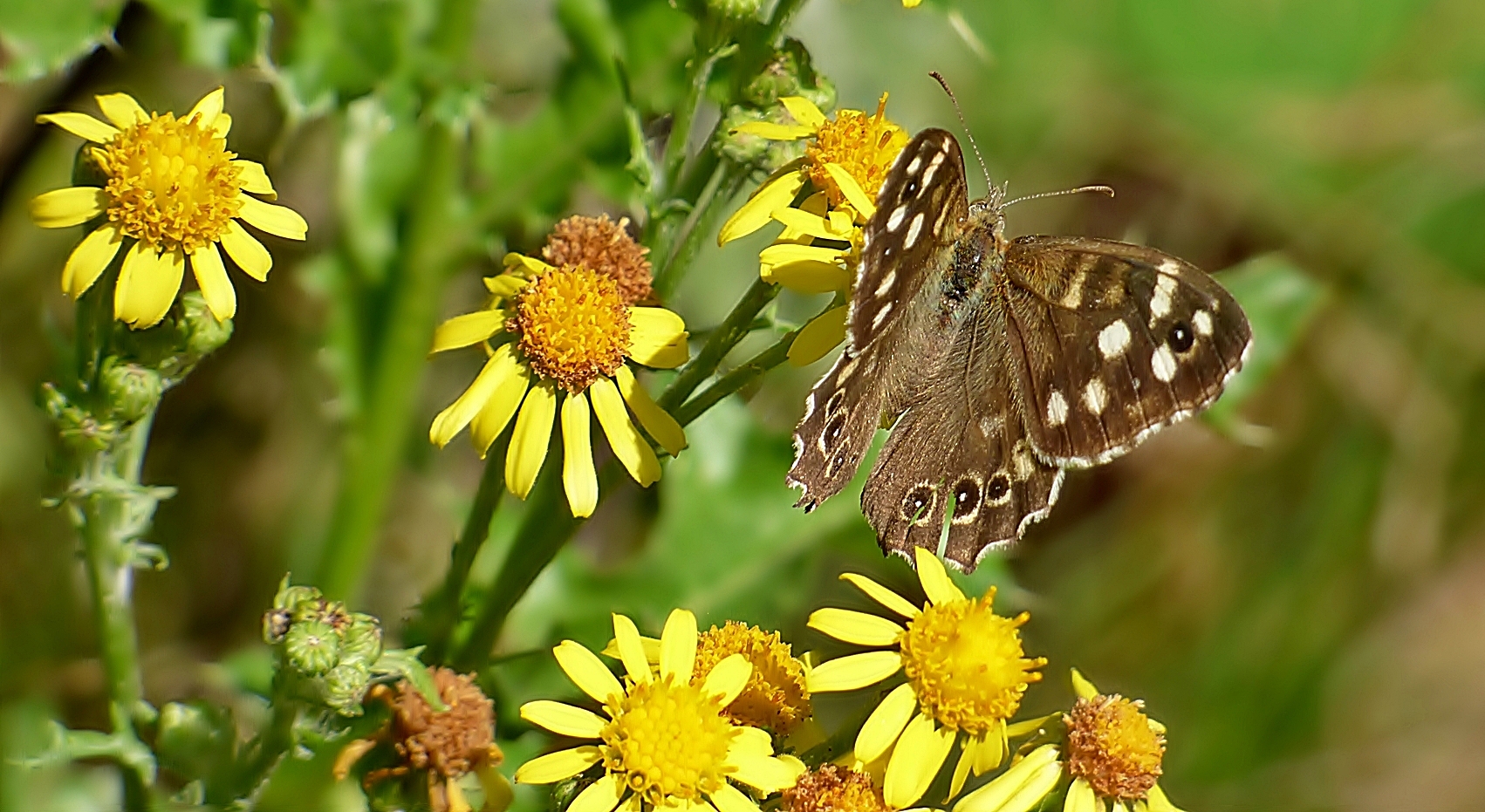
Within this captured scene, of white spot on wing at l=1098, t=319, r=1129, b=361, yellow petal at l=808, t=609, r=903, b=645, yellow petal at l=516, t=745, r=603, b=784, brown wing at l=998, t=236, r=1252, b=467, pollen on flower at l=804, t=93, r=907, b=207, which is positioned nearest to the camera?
yellow petal at l=516, t=745, r=603, b=784

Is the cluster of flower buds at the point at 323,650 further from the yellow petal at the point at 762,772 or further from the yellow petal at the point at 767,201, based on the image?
the yellow petal at the point at 767,201

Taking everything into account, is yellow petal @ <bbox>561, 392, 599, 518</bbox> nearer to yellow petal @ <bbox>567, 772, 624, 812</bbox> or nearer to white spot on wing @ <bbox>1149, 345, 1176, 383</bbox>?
yellow petal @ <bbox>567, 772, 624, 812</bbox>

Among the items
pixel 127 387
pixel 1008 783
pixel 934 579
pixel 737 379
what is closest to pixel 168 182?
pixel 127 387

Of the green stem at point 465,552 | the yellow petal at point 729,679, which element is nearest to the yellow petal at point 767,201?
the green stem at point 465,552

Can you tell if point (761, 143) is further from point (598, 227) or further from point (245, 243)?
point (245, 243)

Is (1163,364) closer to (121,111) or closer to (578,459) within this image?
(578,459)

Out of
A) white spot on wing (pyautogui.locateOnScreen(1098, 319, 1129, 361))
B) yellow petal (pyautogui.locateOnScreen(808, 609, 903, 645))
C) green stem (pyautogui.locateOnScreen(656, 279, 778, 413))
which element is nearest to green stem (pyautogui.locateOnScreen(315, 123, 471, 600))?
green stem (pyautogui.locateOnScreen(656, 279, 778, 413))
